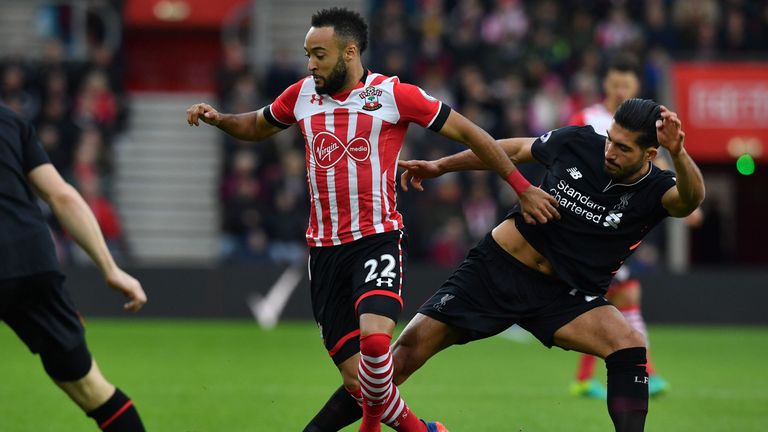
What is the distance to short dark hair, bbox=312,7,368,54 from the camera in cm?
654

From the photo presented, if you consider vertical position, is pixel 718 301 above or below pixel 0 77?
below

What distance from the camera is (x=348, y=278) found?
21.5ft

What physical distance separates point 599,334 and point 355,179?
5.11 ft

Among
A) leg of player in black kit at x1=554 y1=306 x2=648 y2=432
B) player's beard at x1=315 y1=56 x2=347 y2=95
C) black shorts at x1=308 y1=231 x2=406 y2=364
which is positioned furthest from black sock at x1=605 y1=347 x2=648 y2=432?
player's beard at x1=315 y1=56 x2=347 y2=95

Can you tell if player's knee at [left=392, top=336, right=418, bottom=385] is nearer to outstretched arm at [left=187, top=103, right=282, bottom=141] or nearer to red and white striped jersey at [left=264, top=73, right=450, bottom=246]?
red and white striped jersey at [left=264, top=73, right=450, bottom=246]

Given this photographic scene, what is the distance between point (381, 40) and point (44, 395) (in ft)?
34.1

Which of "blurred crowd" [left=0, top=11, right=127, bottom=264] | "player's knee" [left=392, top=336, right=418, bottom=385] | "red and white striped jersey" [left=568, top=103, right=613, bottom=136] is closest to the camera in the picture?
"player's knee" [left=392, top=336, right=418, bottom=385]

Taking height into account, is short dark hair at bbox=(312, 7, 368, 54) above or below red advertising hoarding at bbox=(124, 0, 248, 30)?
above

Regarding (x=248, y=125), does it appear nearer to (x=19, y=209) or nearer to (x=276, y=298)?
(x=19, y=209)

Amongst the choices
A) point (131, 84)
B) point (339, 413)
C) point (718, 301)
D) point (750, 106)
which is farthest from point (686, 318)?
point (131, 84)

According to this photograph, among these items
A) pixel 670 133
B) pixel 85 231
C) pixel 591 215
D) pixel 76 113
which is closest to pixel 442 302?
pixel 591 215

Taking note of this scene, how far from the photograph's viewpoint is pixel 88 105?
18.2 meters

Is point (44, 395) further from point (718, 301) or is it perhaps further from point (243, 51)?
point (243, 51)

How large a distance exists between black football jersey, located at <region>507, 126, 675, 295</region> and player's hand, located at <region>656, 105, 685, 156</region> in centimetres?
46
